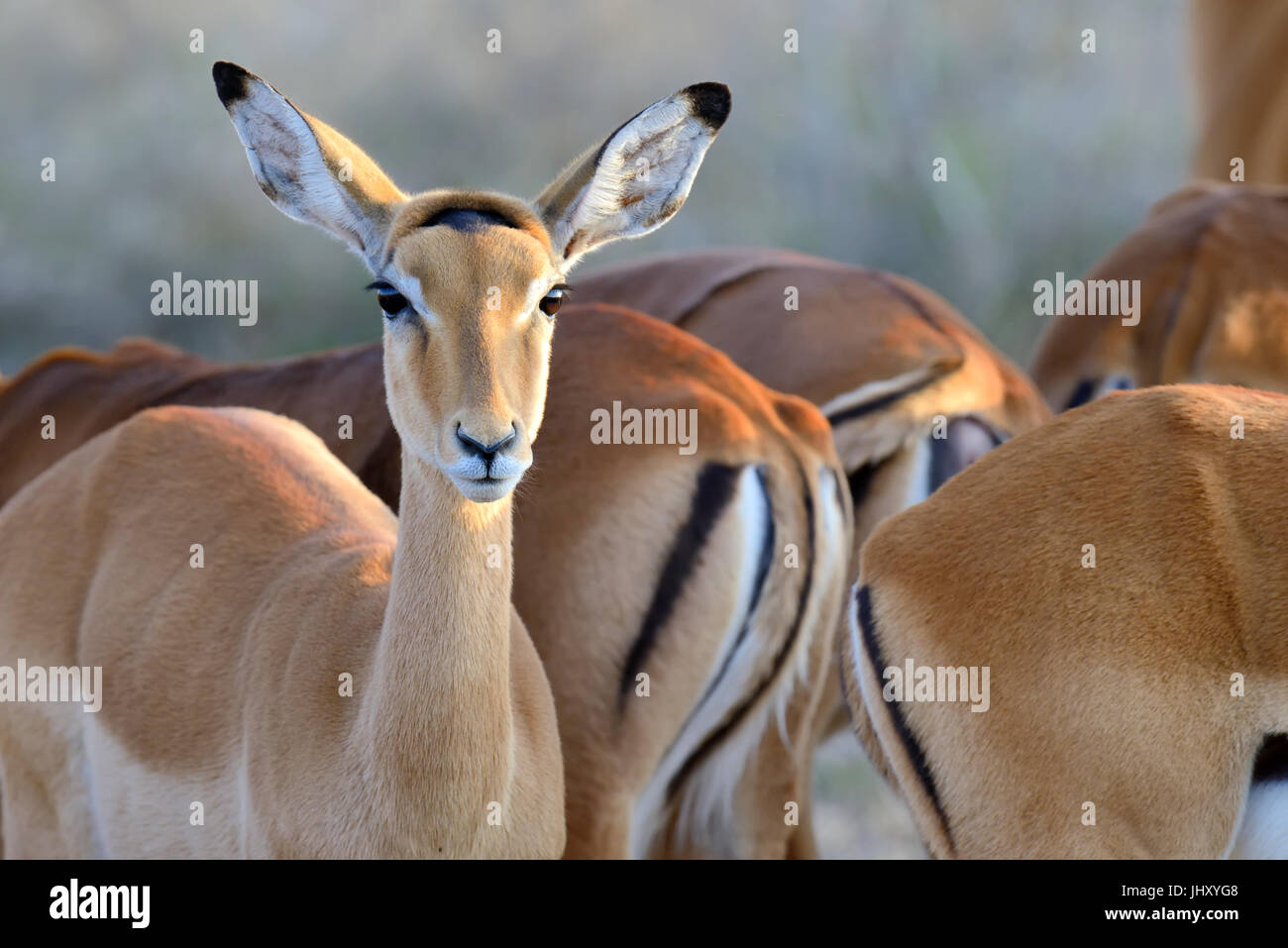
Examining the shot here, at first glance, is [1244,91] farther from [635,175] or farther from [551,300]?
[551,300]

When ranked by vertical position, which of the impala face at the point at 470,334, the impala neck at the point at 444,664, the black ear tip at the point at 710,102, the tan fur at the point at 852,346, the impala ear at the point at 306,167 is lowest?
the impala neck at the point at 444,664

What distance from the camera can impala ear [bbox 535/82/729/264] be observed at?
9.85 feet

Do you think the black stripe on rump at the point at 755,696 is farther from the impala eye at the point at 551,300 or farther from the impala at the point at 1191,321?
the impala at the point at 1191,321

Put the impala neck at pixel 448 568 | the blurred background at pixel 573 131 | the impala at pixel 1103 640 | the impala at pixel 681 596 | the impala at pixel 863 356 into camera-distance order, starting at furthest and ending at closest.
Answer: the blurred background at pixel 573 131, the impala at pixel 863 356, the impala at pixel 681 596, the impala neck at pixel 448 568, the impala at pixel 1103 640

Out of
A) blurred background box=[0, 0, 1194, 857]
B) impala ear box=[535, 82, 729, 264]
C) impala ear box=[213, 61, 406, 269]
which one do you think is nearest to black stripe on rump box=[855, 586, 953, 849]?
impala ear box=[535, 82, 729, 264]

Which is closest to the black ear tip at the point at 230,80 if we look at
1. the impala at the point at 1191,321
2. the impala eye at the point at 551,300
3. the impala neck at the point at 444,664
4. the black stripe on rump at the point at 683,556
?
the impala eye at the point at 551,300

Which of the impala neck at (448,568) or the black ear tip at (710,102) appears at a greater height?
the black ear tip at (710,102)

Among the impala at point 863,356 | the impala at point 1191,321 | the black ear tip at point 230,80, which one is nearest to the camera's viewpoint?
the black ear tip at point 230,80

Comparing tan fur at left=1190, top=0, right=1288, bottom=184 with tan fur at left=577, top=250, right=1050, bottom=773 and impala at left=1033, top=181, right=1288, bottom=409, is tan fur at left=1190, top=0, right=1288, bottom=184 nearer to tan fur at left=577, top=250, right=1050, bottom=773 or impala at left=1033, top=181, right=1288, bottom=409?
impala at left=1033, top=181, right=1288, bottom=409

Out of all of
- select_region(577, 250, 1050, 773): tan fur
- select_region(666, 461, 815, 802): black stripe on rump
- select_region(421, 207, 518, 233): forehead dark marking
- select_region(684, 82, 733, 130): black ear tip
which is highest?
select_region(684, 82, 733, 130): black ear tip

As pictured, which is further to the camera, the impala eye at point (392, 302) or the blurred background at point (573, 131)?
the blurred background at point (573, 131)

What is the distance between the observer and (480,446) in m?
2.62

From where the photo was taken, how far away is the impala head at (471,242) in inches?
106

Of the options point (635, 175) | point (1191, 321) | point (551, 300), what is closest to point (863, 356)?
point (1191, 321)
